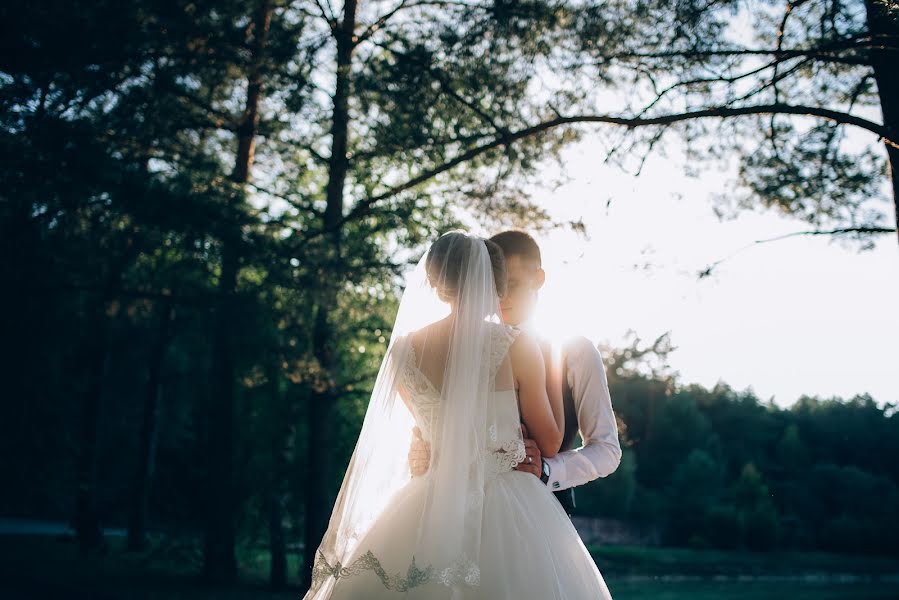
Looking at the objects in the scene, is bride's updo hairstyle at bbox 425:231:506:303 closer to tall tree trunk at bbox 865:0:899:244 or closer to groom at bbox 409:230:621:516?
groom at bbox 409:230:621:516

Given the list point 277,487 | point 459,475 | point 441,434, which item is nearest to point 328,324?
point 441,434

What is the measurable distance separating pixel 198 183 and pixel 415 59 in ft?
9.34

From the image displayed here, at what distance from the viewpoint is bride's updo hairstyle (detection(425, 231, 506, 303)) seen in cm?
282

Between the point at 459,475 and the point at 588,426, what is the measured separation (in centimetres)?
55

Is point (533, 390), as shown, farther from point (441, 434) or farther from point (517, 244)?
point (517, 244)

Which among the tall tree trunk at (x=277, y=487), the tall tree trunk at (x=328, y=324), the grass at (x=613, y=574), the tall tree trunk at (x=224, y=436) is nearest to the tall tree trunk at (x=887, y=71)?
the tall tree trunk at (x=328, y=324)

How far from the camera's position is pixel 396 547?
2531mm

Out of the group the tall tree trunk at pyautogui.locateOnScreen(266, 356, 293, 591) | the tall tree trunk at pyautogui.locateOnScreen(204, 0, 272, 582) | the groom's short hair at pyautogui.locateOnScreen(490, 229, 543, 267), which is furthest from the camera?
the tall tree trunk at pyautogui.locateOnScreen(266, 356, 293, 591)

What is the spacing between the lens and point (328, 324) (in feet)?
28.1

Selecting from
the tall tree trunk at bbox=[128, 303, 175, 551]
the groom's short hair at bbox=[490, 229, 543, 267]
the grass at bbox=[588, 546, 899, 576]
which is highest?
the groom's short hair at bbox=[490, 229, 543, 267]

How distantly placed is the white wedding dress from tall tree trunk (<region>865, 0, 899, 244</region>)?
3095mm

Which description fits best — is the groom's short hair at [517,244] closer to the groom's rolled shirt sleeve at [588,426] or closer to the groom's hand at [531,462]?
the groom's rolled shirt sleeve at [588,426]

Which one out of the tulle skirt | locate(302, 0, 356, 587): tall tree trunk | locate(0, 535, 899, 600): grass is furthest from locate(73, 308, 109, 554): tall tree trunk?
the tulle skirt

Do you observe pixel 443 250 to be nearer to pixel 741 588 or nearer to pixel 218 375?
pixel 218 375
